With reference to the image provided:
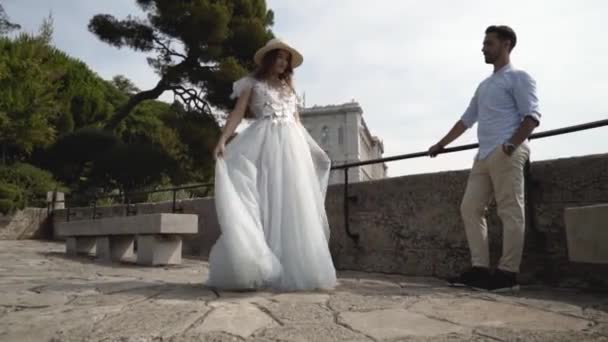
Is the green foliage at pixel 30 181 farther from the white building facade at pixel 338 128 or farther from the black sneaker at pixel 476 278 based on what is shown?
the white building facade at pixel 338 128

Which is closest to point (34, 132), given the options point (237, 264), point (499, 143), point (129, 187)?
point (129, 187)

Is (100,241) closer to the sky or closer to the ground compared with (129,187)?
closer to the ground

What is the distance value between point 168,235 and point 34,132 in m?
8.15

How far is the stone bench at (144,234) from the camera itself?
195 inches

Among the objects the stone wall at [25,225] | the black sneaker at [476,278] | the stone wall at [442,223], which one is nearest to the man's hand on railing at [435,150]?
the stone wall at [442,223]

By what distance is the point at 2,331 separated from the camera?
194 cm

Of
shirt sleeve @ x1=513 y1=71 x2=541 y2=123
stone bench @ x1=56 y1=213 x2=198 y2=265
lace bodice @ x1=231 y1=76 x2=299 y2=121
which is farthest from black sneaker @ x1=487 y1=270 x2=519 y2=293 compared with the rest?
stone bench @ x1=56 y1=213 x2=198 y2=265

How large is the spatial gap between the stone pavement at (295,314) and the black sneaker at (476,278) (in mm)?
149

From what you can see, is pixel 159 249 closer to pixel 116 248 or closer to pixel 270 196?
pixel 116 248

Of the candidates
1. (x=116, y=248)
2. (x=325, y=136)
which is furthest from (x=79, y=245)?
(x=325, y=136)

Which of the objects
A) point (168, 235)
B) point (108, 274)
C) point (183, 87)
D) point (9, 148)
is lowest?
point (108, 274)

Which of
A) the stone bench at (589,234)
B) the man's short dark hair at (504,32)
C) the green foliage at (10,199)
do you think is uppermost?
the man's short dark hair at (504,32)

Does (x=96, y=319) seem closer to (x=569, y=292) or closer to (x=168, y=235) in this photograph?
(x=569, y=292)

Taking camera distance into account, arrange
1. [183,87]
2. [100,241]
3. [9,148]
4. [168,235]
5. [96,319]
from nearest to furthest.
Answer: [96,319] → [168,235] → [100,241] → [9,148] → [183,87]
